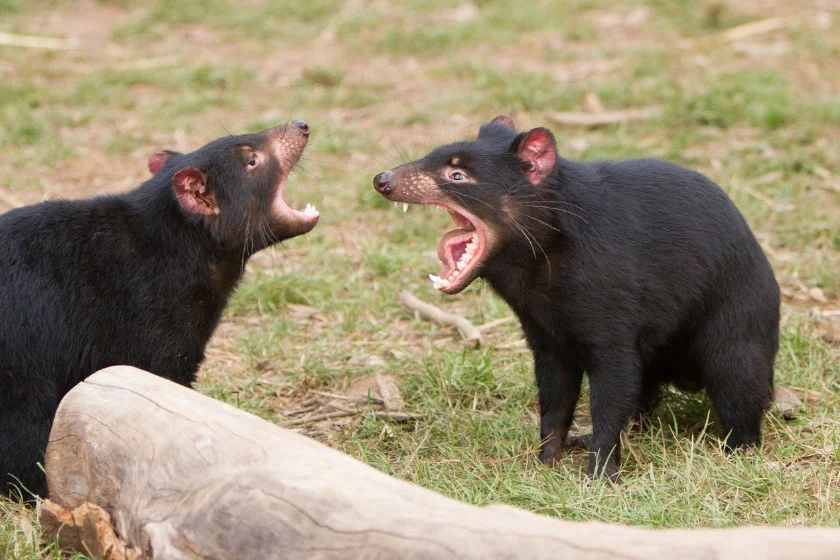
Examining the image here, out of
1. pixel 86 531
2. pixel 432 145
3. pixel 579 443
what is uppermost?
pixel 432 145

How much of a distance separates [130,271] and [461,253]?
45.6 inches

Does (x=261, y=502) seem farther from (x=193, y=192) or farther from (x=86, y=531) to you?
(x=193, y=192)

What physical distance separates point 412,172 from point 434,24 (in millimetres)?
6742

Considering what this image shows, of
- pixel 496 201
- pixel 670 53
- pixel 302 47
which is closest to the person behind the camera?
pixel 496 201

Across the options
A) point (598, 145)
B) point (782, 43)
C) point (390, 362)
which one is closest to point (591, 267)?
point (390, 362)

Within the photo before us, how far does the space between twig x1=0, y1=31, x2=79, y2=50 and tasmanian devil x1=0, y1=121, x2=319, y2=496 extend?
6.62m

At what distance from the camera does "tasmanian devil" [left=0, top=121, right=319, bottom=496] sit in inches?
147

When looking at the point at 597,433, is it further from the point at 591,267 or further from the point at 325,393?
the point at 325,393

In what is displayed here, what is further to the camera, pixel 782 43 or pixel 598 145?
pixel 782 43

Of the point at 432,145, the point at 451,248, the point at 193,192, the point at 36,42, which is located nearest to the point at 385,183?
the point at 451,248

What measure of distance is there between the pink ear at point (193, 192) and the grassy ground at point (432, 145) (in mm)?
989

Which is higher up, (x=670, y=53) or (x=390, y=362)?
(x=670, y=53)

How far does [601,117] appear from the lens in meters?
8.05

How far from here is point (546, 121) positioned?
8.16 m
